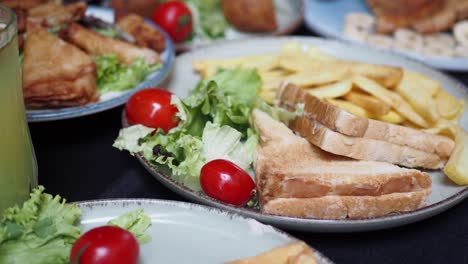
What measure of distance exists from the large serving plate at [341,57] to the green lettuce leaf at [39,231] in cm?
41

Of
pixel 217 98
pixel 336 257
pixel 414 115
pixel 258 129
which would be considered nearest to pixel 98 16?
pixel 217 98

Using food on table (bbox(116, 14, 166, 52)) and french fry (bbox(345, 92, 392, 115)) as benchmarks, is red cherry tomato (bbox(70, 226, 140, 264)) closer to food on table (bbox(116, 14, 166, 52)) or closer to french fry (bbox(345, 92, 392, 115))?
french fry (bbox(345, 92, 392, 115))

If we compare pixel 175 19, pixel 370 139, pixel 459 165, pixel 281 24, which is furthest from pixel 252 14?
pixel 459 165

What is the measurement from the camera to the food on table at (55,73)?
2.30m

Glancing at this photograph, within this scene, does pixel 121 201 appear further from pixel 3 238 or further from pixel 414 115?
pixel 414 115

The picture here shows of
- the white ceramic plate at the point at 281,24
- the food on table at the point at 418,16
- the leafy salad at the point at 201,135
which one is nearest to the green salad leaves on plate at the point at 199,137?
the leafy salad at the point at 201,135

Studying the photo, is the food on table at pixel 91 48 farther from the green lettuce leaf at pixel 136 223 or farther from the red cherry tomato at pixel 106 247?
the red cherry tomato at pixel 106 247

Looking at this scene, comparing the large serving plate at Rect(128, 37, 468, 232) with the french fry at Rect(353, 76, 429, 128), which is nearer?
the large serving plate at Rect(128, 37, 468, 232)

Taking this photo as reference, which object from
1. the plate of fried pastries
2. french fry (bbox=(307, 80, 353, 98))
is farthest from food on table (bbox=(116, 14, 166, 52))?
french fry (bbox=(307, 80, 353, 98))

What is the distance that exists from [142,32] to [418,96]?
1.33 meters

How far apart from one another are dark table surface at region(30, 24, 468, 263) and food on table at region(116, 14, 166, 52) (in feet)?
1.34

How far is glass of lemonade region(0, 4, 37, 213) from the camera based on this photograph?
5.05 feet

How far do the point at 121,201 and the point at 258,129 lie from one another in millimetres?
731

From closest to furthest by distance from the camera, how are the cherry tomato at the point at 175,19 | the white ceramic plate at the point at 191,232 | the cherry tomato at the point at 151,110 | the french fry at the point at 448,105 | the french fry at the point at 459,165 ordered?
the white ceramic plate at the point at 191,232 → the french fry at the point at 459,165 → the cherry tomato at the point at 151,110 → the french fry at the point at 448,105 → the cherry tomato at the point at 175,19
